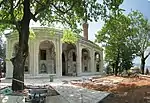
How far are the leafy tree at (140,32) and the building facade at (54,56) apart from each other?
6682mm

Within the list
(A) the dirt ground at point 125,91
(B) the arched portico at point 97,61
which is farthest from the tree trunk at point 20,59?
(B) the arched portico at point 97,61

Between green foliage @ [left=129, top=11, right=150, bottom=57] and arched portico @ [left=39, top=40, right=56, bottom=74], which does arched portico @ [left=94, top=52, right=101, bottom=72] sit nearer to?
green foliage @ [left=129, top=11, right=150, bottom=57]

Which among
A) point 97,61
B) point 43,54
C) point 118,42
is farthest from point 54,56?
point 97,61

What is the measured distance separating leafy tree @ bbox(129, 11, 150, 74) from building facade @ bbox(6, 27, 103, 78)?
6.68 meters

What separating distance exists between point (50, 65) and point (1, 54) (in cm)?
2245

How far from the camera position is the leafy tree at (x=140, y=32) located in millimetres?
48438

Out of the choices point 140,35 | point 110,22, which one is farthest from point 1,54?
point 110,22

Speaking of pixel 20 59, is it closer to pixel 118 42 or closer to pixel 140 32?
pixel 118 42

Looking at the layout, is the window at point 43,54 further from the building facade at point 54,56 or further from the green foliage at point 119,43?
the green foliage at point 119,43

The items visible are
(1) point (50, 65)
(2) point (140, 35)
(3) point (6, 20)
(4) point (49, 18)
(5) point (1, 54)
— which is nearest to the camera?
(3) point (6, 20)

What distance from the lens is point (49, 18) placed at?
21.8 metres

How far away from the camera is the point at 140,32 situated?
163 ft

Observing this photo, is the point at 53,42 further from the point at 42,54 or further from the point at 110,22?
the point at 110,22

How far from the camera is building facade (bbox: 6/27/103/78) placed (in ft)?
120
